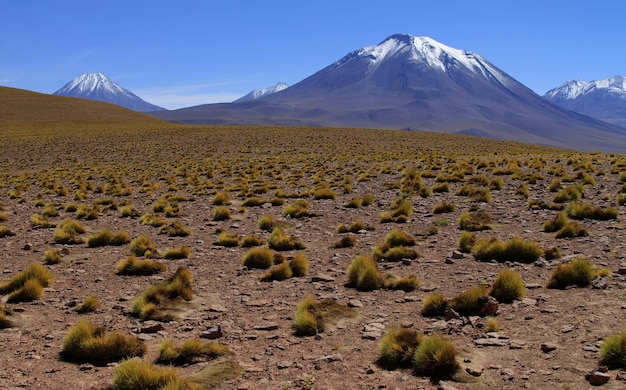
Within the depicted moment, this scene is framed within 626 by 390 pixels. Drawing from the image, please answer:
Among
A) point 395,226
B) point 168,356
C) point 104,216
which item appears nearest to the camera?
point 168,356

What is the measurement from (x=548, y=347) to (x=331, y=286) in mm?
3876

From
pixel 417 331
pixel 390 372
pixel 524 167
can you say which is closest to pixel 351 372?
pixel 390 372

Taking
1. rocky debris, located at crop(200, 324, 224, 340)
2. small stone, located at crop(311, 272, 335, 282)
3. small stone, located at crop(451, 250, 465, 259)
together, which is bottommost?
rocky debris, located at crop(200, 324, 224, 340)

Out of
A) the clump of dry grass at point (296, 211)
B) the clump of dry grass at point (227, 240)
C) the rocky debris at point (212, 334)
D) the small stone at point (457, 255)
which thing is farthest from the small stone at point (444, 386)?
the clump of dry grass at point (296, 211)

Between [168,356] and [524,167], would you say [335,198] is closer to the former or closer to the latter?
[524,167]

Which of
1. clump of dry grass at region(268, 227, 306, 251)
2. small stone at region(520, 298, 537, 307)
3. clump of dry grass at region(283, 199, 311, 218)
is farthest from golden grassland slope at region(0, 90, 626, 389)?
clump of dry grass at region(283, 199, 311, 218)

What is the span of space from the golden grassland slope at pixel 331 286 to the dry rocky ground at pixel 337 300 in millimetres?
27

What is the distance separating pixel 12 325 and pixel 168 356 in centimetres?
275

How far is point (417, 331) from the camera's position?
255 inches

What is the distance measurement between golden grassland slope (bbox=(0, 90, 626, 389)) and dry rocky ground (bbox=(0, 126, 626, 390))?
0.09 ft

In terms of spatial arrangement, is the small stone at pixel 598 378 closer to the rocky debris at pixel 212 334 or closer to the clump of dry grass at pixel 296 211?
the rocky debris at pixel 212 334

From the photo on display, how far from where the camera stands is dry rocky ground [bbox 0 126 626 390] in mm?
5539

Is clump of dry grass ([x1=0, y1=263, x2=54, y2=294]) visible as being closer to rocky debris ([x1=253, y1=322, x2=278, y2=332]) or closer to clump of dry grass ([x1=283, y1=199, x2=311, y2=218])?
rocky debris ([x1=253, y1=322, x2=278, y2=332])

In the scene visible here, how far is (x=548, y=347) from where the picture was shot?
580 cm
